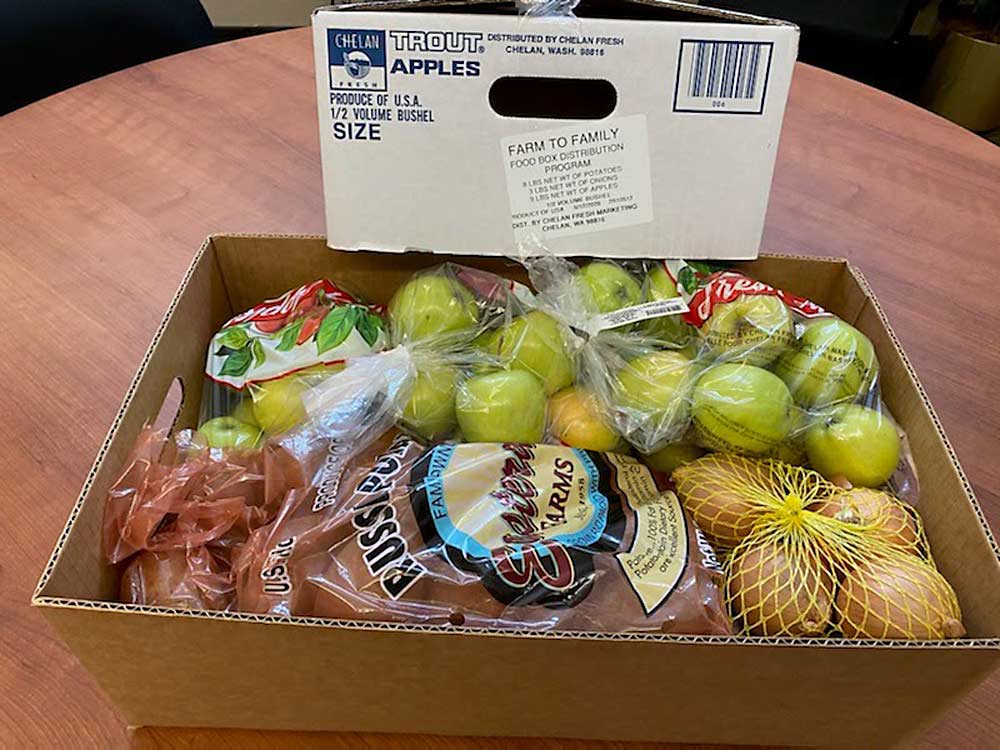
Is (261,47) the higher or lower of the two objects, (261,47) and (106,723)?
the higher

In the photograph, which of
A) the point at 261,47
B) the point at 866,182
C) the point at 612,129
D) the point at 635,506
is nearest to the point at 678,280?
the point at 612,129

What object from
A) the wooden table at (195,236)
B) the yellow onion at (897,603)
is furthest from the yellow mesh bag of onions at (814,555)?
the wooden table at (195,236)

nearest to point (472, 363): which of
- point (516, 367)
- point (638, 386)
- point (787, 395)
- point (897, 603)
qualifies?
point (516, 367)

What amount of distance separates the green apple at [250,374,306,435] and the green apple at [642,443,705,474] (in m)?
0.29

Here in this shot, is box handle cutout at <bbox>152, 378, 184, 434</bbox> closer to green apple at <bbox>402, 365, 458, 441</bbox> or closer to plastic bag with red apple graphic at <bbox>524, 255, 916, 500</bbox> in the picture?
green apple at <bbox>402, 365, 458, 441</bbox>

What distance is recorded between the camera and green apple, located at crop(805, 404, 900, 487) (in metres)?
0.65

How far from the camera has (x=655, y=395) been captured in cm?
67

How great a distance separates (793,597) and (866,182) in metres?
0.75

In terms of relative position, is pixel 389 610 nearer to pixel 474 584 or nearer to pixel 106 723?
pixel 474 584

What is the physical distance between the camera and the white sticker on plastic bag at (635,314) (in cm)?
72

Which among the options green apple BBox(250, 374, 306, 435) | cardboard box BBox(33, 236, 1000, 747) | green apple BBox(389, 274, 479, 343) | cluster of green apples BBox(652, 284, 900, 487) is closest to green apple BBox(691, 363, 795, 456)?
cluster of green apples BBox(652, 284, 900, 487)

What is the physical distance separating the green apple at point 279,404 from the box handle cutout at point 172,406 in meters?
0.06

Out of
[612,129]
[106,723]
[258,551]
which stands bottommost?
[106,723]

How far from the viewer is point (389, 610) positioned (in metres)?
0.51
